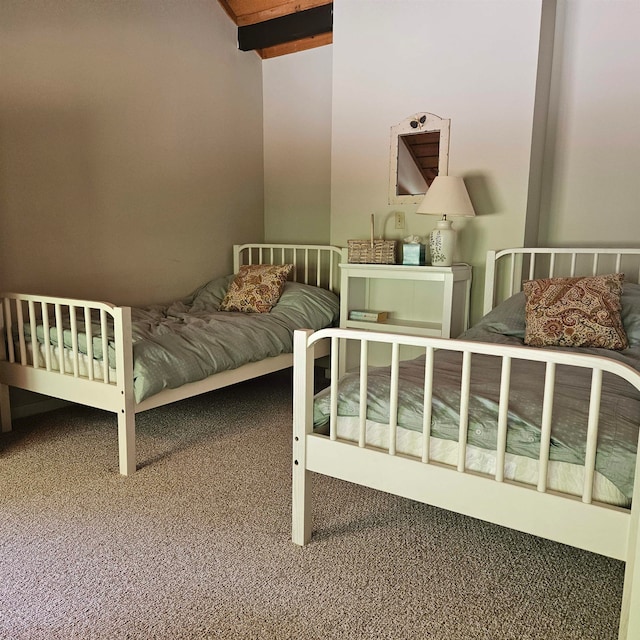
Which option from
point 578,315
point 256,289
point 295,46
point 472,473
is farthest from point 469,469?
point 295,46

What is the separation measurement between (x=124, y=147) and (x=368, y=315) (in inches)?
68.7

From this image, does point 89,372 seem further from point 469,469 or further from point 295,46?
point 295,46

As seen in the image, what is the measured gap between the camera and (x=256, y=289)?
342cm

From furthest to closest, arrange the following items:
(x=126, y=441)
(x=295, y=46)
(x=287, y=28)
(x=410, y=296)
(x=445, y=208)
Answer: (x=295, y=46) < (x=287, y=28) < (x=410, y=296) < (x=445, y=208) < (x=126, y=441)

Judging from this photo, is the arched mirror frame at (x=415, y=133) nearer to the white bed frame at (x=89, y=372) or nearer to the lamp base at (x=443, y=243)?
the lamp base at (x=443, y=243)

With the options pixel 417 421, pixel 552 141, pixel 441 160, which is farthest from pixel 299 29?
pixel 417 421

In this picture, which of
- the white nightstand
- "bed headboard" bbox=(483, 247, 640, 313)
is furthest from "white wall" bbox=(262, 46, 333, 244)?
"bed headboard" bbox=(483, 247, 640, 313)

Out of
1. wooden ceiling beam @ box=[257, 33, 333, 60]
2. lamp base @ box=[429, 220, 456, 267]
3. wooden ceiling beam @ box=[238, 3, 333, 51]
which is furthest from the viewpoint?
wooden ceiling beam @ box=[257, 33, 333, 60]

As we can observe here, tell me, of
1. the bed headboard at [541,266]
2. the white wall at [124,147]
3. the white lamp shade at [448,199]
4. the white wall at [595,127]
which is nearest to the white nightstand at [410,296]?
the bed headboard at [541,266]

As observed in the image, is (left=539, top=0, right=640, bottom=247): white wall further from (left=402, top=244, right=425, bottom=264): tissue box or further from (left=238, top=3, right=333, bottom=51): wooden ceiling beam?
(left=238, top=3, right=333, bottom=51): wooden ceiling beam

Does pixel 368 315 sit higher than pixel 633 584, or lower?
higher

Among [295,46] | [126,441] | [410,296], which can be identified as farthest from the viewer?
[295,46]

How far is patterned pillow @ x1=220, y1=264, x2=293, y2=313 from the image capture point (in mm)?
3365

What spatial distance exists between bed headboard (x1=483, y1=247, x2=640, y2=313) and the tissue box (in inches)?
14.3
